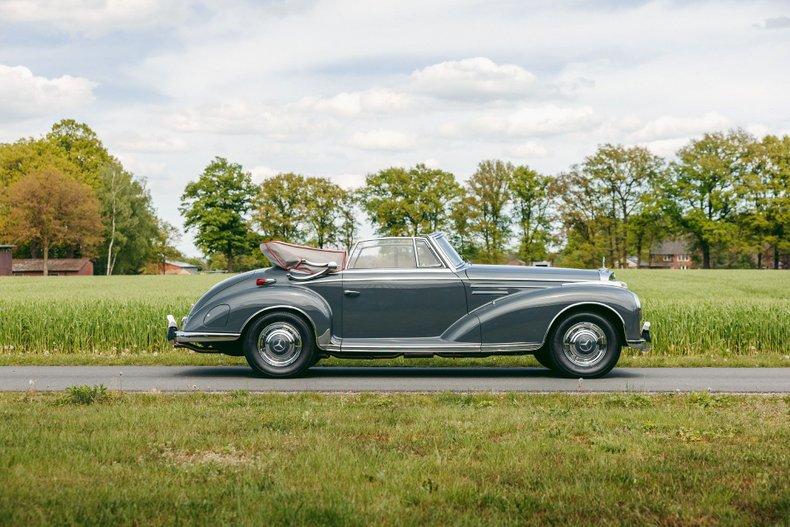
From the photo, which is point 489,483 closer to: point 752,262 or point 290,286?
point 290,286

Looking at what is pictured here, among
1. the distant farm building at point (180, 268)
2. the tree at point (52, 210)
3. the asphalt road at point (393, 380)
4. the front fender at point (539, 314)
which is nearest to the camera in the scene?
the asphalt road at point (393, 380)

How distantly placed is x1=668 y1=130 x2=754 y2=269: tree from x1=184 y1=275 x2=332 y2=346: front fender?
76.1 m

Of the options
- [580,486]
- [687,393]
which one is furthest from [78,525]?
[687,393]

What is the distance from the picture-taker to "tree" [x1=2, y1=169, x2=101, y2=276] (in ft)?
275

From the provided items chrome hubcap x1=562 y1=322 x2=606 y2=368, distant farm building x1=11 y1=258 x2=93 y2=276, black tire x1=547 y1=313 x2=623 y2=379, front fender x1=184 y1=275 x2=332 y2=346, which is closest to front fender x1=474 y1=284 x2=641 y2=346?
black tire x1=547 y1=313 x2=623 y2=379

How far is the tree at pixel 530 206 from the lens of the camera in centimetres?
8694

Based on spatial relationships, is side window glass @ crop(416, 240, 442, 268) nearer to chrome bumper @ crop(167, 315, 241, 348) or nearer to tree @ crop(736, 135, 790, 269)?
chrome bumper @ crop(167, 315, 241, 348)

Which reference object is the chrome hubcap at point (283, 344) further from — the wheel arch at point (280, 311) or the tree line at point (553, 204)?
the tree line at point (553, 204)

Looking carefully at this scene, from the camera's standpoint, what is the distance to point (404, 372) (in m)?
12.5

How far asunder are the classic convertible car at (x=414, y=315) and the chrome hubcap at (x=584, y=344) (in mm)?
12

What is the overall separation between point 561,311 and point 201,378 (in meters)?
4.57

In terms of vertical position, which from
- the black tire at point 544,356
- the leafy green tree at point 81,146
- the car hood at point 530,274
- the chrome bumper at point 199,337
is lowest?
the black tire at point 544,356

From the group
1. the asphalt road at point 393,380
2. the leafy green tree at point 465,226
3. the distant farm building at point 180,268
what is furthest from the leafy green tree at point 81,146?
the asphalt road at point 393,380

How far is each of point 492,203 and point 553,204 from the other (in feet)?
18.5
